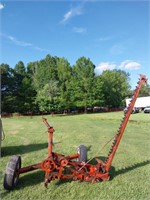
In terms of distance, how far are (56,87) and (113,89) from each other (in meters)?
25.9

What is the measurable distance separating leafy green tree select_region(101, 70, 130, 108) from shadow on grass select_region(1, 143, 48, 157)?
61.5 m

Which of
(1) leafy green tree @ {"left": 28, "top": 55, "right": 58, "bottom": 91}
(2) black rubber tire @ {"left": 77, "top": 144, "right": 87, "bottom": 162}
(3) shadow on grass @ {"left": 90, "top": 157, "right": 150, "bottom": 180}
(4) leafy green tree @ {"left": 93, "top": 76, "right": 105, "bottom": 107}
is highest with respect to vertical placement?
(1) leafy green tree @ {"left": 28, "top": 55, "right": 58, "bottom": 91}

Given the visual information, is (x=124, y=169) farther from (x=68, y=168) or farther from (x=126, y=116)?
(x=68, y=168)

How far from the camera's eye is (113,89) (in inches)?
3036

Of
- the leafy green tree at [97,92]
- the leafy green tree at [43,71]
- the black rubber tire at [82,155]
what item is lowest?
the black rubber tire at [82,155]

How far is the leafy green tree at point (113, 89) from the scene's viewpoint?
2923 inches

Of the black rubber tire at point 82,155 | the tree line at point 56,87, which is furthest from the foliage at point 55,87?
the black rubber tire at point 82,155

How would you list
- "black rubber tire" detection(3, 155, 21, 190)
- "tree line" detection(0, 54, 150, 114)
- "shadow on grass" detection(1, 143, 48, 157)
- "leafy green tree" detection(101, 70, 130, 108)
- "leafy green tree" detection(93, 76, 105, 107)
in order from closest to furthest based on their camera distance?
"black rubber tire" detection(3, 155, 21, 190) < "shadow on grass" detection(1, 143, 48, 157) < "tree line" detection(0, 54, 150, 114) < "leafy green tree" detection(93, 76, 105, 107) < "leafy green tree" detection(101, 70, 130, 108)

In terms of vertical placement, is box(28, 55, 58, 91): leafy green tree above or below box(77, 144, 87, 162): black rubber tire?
above

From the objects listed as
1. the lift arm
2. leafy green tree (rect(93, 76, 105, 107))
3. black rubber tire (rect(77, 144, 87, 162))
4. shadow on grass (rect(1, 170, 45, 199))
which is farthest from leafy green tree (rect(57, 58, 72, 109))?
the lift arm

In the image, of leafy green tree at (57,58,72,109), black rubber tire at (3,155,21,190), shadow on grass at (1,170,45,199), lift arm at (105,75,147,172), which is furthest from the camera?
leafy green tree at (57,58,72,109)

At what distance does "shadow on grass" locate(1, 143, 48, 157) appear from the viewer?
8.98 m

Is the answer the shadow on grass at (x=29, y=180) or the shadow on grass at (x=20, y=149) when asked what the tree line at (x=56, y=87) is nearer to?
the shadow on grass at (x=20, y=149)

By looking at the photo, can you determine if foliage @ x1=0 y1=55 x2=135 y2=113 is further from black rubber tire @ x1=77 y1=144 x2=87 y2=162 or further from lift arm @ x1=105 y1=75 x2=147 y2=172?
lift arm @ x1=105 y1=75 x2=147 y2=172
